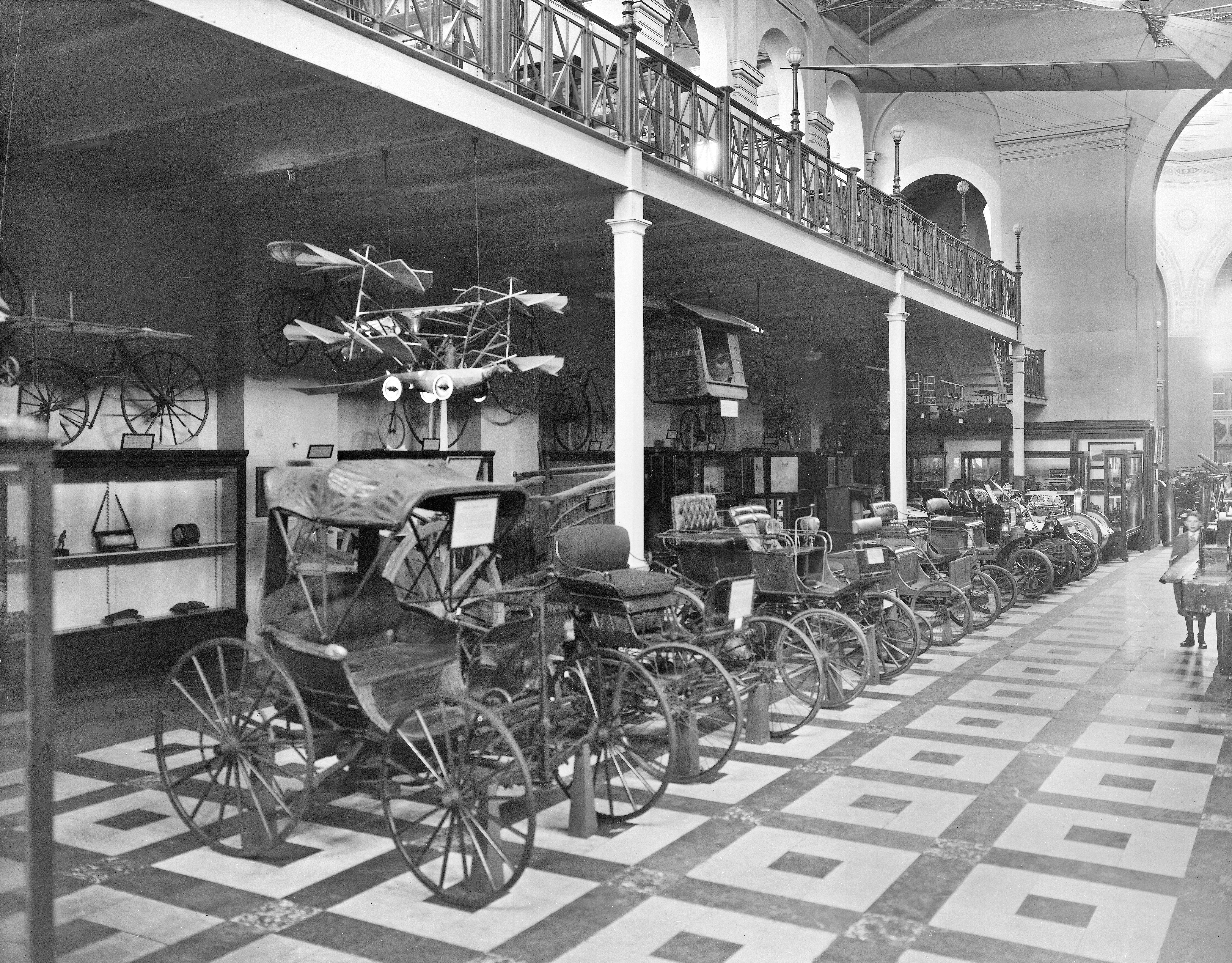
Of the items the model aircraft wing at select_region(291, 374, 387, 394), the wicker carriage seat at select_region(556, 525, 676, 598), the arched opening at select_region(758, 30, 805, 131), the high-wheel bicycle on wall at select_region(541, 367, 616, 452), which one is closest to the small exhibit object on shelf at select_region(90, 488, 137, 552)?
the model aircraft wing at select_region(291, 374, 387, 394)

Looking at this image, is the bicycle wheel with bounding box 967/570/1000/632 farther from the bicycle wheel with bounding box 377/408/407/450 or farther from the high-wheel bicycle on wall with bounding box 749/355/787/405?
the high-wheel bicycle on wall with bounding box 749/355/787/405

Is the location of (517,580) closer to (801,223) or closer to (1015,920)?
(1015,920)

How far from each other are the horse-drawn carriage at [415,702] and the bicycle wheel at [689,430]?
10547mm

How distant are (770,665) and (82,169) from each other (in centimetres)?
594

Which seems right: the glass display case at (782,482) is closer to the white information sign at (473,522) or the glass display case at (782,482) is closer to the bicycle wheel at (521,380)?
the bicycle wheel at (521,380)

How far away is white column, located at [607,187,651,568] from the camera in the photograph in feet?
25.6

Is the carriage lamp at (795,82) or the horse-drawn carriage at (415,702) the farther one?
the carriage lamp at (795,82)

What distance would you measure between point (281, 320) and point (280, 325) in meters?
0.04

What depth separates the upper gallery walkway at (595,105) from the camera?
556 cm

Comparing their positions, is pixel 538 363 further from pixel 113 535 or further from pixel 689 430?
pixel 689 430

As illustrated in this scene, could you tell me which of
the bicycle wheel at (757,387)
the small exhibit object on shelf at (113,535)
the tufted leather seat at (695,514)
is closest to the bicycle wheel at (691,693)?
the tufted leather seat at (695,514)

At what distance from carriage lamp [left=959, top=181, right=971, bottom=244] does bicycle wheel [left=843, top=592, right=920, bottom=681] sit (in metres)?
9.70

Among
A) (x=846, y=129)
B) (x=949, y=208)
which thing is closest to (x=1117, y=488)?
(x=949, y=208)

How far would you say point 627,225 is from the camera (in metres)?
7.89
